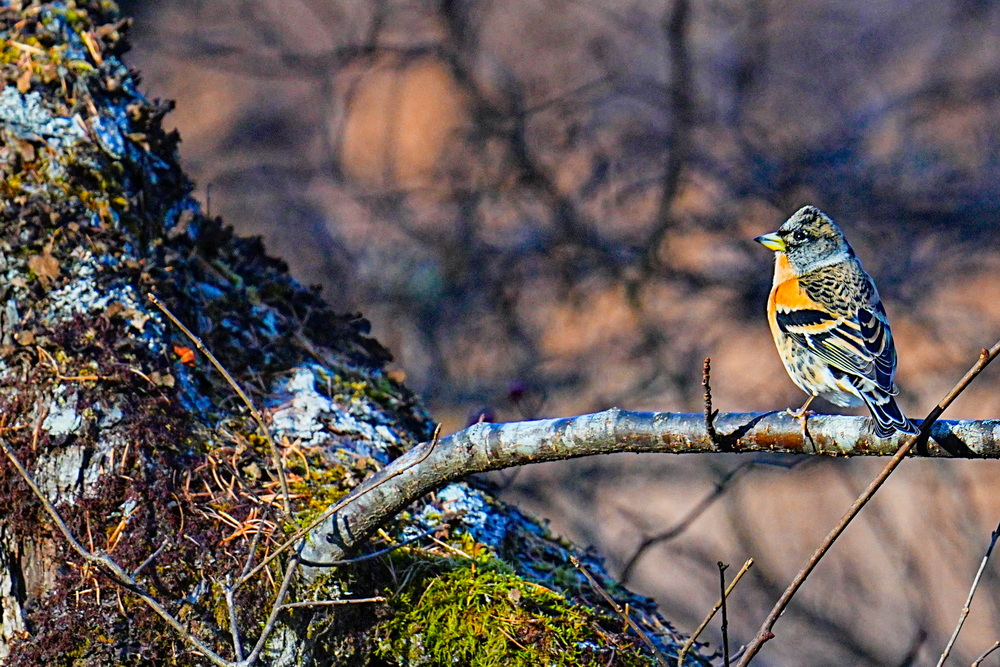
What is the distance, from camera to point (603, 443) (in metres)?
2.21

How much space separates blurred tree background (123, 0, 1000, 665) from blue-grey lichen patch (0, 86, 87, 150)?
15.0 ft

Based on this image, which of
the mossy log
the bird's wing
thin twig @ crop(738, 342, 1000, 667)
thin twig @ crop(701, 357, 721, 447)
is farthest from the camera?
the bird's wing

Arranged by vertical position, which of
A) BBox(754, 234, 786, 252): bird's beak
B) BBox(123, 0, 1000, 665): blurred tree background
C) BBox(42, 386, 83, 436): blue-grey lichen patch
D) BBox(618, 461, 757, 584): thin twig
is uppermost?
BBox(123, 0, 1000, 665): blurred tree background

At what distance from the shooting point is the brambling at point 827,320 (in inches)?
120

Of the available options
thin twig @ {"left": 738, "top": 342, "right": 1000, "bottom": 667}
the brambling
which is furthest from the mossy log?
the brambling

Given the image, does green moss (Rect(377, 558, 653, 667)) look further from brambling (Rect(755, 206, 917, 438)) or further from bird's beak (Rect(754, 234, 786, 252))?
bird's beak (Rect(754, 234, 786, 252))

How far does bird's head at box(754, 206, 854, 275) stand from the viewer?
3.70 metres

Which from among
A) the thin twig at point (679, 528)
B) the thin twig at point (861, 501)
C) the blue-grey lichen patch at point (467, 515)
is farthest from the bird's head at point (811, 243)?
the thin twig at point (861, 501)

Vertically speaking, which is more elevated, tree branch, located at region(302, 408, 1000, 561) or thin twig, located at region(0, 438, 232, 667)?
tree branch, located at region(302, 408, 1000, 561)

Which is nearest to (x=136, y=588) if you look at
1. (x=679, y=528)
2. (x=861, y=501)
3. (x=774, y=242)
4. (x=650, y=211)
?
(x=861, y=501)

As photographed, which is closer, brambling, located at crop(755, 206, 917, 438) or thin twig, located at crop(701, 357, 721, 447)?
thin twig, located at crop(701, 357, 721, 447)

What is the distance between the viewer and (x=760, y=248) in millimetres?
8266

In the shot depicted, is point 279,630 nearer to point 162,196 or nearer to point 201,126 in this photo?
point 162,196

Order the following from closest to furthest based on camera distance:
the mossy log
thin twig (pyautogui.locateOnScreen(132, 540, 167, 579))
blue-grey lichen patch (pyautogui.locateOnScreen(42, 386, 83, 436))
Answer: thin twig (pyautogui.locateOnScreen(132, 540, 167, 579)) < the mossy log < blue-grey lichen patch (pyautogui.locateOnScreen(42, 386, 83, 436))
